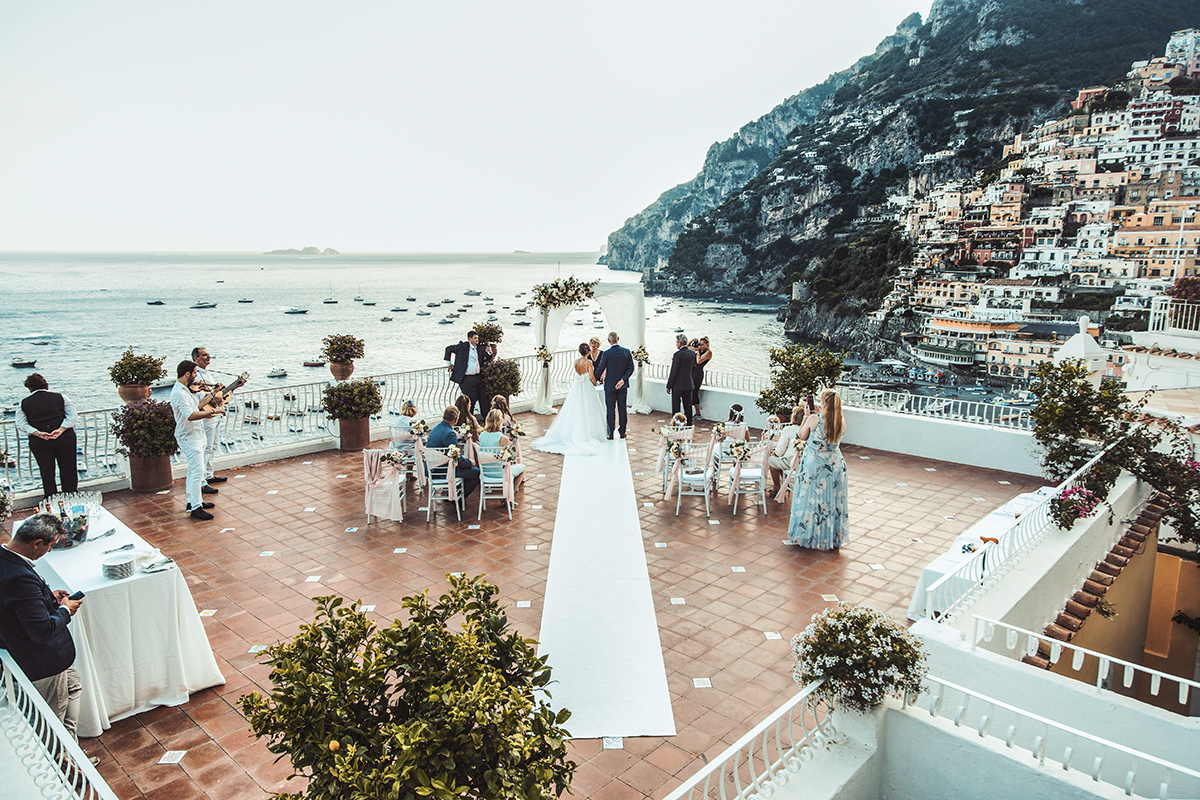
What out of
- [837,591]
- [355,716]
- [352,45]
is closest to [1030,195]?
[352,45]

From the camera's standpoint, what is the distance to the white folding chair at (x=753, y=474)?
7.60m

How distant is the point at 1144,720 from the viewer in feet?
12.8

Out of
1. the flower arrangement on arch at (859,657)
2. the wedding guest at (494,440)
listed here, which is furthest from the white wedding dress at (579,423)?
the flower arrangement on arch at (859,657)

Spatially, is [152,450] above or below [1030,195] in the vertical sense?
below

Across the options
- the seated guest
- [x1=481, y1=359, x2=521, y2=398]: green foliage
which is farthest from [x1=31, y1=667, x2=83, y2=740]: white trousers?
[x1=481, y1=359, x2=521, y2=398]: green foliage

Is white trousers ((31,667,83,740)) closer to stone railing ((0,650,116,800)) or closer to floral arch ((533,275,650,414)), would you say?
stone railing ((0,650,116,800))

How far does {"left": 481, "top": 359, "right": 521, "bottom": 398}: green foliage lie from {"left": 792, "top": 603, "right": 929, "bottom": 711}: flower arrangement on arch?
27.4 ft

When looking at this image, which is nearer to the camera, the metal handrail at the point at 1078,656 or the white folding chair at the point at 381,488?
the metal handrail at the point at 1078,656

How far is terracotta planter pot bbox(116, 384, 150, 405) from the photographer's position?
809cm

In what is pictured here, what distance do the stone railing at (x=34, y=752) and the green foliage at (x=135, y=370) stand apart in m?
5.89

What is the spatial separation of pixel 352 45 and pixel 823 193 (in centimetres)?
7128

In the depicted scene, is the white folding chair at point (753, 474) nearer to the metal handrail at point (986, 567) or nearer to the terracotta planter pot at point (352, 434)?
the metal handrail at point (986, 567)

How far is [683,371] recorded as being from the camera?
10539 millimetres

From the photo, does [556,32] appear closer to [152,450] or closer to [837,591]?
[152,450]
